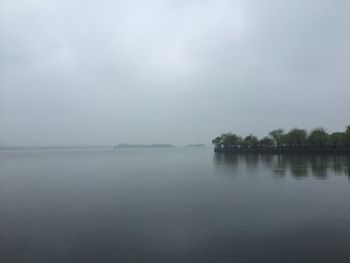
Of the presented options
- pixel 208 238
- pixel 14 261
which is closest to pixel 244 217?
pixel 208 238

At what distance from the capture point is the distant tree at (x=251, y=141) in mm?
116287

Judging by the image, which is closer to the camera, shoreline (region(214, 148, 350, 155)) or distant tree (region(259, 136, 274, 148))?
shoreline (region(214, 148, 350, 155))

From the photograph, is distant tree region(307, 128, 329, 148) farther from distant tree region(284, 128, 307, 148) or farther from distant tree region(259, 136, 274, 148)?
distant tree region(259, 136, 274, 148)

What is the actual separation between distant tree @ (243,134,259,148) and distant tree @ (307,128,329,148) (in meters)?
25.2

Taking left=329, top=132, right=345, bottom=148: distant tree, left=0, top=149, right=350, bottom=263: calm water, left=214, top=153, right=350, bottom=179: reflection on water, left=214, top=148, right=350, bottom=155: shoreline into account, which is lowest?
left=0, top=149, right=350, bottom=263: calm water

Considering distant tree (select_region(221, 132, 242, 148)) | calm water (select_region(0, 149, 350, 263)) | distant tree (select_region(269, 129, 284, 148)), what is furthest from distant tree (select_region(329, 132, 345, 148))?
calm water (select_region(0, 149, 350, 263))

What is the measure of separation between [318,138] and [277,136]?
1688 cm

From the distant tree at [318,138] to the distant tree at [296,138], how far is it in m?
2.24

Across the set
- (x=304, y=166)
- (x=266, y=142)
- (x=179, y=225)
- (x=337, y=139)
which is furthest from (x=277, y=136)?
(x=179, y=225)

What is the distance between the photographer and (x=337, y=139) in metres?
86.9

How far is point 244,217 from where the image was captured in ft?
58.4

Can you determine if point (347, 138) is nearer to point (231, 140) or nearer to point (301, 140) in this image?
point (301, 140)

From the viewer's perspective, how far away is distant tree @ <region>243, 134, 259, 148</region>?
116 meters

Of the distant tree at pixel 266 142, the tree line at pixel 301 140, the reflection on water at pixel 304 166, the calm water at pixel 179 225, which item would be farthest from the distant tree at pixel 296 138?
the calm water at pixel 179 225
